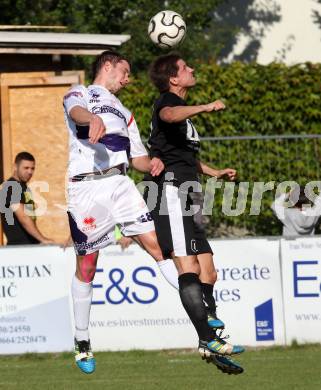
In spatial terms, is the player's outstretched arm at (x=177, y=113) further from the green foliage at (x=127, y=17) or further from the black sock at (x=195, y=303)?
the green foliage at (x=127, y=17)

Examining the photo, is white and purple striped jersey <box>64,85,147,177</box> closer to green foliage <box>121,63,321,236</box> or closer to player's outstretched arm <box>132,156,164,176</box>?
player's outstretched arm <box>132,156,164,176</box>

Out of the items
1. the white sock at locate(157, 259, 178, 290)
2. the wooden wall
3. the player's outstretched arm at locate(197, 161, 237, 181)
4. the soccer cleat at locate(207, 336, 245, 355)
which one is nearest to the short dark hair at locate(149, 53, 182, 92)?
the player's outstretched arm at locate(197, 161, 237, 181)

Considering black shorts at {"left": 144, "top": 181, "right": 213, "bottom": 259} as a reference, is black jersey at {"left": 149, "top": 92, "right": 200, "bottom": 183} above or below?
above

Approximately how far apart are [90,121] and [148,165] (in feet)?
3.31

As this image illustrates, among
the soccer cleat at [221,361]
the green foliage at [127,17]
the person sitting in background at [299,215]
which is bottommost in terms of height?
the soccer cleat at [221,361]

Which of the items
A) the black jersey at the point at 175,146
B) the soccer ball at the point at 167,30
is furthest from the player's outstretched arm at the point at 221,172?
the soccer ball at the point at 167,30

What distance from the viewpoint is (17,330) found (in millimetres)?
14656

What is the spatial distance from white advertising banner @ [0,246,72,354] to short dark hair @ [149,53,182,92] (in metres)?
5.00

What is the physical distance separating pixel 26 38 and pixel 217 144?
308 centimetres

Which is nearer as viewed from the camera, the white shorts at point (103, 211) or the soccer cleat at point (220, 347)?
the soccer cleat at point (220, 347)

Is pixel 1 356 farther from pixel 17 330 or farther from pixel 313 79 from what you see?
pixel 313 79

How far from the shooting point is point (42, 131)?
17438 millimetres

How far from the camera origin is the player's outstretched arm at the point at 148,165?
953cm

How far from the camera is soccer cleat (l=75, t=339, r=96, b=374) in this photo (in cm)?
969
